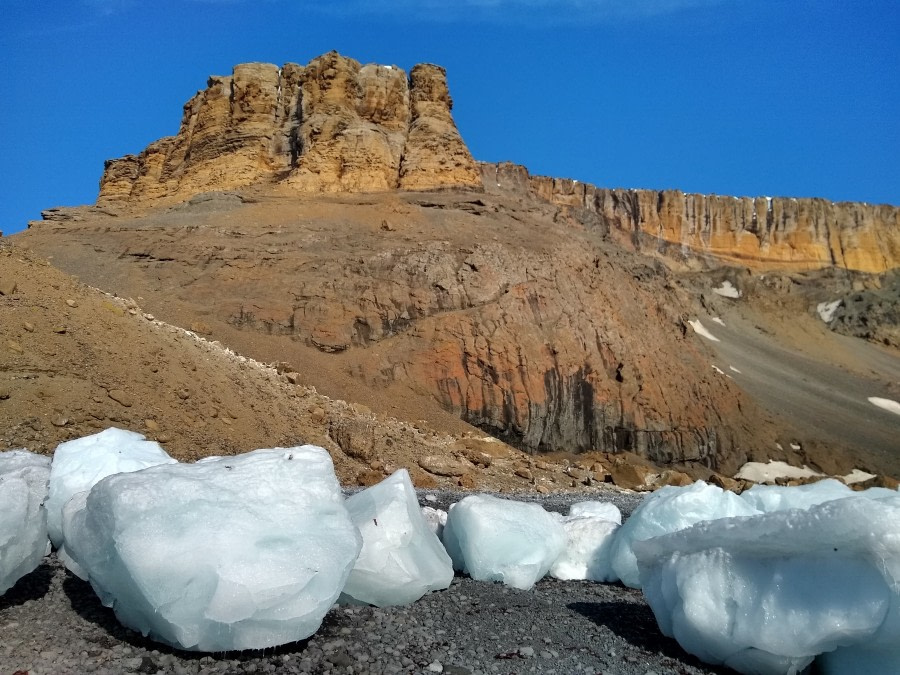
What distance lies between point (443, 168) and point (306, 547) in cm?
3140

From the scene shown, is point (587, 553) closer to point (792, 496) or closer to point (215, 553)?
point (792, 496)

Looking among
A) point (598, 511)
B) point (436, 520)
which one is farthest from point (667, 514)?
point (436, 520)

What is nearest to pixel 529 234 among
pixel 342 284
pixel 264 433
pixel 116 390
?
pixel 342 284

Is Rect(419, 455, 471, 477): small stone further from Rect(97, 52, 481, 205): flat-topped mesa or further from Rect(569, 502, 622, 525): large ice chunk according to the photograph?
Rect(97, 52, 481, 205): flat-topped mesa

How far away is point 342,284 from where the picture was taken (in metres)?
25.0

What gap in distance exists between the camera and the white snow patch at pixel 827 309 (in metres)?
75.5

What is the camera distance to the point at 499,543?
8227 millimetres

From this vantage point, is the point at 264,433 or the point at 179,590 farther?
the point at 264,433

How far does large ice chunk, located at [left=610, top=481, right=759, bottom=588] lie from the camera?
28.0 feet

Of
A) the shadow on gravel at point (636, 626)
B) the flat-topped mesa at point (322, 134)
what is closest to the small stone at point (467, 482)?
the shadow on gravel at point (636, 626)

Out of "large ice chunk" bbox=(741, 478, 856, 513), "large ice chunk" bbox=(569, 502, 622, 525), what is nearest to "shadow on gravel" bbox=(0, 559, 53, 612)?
"large ice chunk" bbox=(569, 502, 622, 525)

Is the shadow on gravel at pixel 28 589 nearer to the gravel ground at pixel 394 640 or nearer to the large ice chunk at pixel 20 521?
the gravel ground at pixel 394 640

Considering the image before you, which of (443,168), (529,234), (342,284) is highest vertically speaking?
(443,168)

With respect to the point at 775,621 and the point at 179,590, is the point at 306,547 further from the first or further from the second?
the point at 775,621
